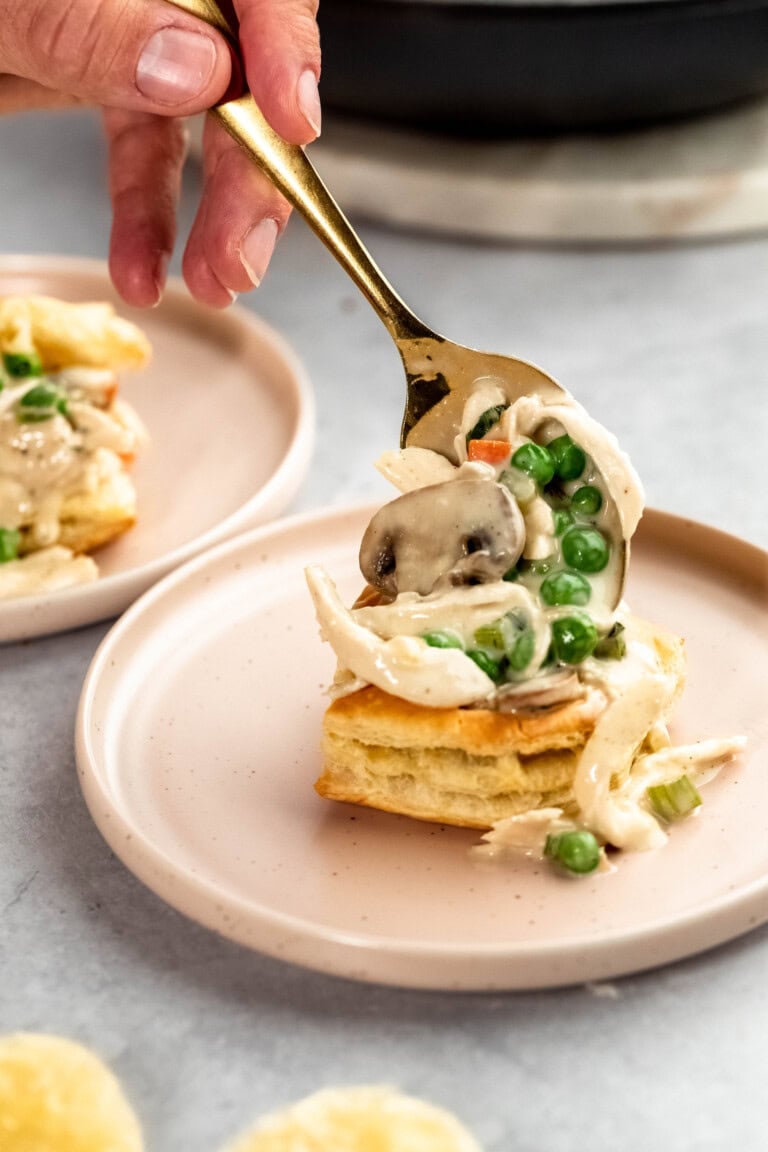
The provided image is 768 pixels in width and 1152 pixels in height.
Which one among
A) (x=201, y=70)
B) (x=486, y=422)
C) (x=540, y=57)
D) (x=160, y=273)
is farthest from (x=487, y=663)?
(x=540, y=57)

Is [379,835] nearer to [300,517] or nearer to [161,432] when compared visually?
[300,517]

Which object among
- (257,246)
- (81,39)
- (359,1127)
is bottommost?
(359,1127)

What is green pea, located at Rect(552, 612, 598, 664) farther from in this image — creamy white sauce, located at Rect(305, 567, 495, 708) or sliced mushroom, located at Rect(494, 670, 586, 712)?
creamy white sauce, located at Rect(305, 567, 495, 708)

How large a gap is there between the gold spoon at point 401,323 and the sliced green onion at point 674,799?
854mm

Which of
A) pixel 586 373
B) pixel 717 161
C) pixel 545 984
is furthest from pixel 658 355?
pixel 545 984

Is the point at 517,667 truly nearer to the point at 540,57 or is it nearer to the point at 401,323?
the point at 401,323

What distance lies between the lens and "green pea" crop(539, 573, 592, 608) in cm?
269

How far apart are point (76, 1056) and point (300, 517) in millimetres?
1536

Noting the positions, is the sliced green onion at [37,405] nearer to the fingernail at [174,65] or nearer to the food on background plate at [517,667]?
the fingernail at [174,65]

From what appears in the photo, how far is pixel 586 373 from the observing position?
470cm

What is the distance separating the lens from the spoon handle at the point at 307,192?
3.07 meters

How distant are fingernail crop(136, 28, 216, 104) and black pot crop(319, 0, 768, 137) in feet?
5.93

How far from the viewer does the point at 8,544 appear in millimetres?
3635

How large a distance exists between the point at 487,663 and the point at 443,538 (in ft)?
0.94
